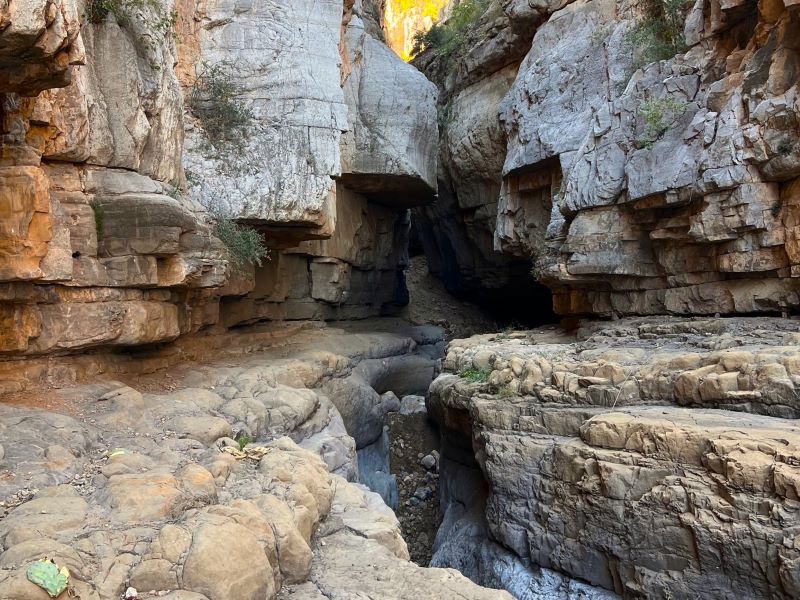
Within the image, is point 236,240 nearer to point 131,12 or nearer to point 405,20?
point 131,12

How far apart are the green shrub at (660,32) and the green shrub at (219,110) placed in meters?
8.23

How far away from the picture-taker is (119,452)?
538 centimetres

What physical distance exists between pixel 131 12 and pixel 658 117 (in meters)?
8.63

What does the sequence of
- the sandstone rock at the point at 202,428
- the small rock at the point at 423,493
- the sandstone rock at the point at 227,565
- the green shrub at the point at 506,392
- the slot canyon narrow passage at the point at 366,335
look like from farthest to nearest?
the small rock at the point at 423,493
the green shrub at the point at 506,392
the sandstone rock at the point at 202,428
the slot canyon narrow passage at the point at 366,335
the sandstone rock at the point at 227,565

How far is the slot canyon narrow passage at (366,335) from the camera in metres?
4.42

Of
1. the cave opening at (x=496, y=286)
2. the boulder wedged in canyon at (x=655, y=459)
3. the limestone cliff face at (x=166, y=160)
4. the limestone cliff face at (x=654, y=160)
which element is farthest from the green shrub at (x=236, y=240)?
the cave opening at (x=496, y=286)

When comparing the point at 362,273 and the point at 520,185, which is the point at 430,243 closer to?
the point at 362,273

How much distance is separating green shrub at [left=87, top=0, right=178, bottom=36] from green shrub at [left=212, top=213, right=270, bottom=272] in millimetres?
2984

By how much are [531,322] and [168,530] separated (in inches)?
815

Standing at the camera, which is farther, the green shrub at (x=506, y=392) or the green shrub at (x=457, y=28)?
the green shrub at (x=457, y=28)

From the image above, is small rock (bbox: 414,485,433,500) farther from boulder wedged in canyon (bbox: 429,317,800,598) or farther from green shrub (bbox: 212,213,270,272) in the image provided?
green shrub (bbox: 212,213,270,272)

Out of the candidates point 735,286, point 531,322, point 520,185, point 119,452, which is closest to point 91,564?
point 119,452

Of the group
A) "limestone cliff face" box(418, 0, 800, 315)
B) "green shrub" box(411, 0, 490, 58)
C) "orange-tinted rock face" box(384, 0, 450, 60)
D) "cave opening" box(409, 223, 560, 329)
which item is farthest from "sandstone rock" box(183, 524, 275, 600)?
"orange-tinted rock face" box(384, 0, 450, 60)

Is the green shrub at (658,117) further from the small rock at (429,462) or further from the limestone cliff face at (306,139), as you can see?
the small rock at (429,462)
